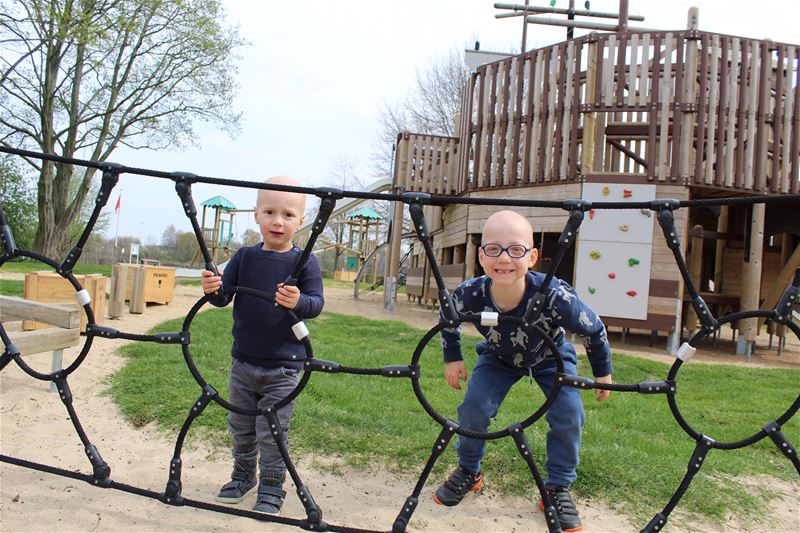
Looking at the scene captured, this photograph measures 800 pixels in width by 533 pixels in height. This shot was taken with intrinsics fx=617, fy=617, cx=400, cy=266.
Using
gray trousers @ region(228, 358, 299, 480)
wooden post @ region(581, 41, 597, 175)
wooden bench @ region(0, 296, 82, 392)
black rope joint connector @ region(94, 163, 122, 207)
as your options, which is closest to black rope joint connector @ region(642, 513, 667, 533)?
gray trousers @ region(228, 358, 299, 480)

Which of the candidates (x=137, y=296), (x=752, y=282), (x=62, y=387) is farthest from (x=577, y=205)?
(x=752, y=282)

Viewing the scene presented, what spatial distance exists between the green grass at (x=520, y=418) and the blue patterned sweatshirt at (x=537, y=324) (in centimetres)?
73

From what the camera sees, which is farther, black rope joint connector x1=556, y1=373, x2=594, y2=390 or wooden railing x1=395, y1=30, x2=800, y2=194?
wooden railing x1=395, y1=30, x2=800, y2=194

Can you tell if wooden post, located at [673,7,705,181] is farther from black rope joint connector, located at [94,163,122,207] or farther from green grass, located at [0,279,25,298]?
green grass, located at [0,279,25,298]

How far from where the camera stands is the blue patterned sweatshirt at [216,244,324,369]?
8.57ft

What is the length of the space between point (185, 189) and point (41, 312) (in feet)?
7.92

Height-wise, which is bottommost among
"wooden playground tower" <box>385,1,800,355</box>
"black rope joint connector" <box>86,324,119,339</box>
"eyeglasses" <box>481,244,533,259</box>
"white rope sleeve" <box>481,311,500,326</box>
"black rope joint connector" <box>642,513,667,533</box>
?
"black rope joint connector" <box>642,513,667,533</box>

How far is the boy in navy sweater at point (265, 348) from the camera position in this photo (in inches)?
103

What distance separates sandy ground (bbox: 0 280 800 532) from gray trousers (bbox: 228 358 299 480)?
7.8 inches

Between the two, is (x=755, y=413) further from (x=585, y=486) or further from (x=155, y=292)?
(x=155, y=292)

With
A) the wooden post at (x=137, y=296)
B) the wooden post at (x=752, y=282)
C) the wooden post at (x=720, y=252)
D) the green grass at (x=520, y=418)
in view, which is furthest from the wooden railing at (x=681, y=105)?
the wooden post at (x=137, y=296)

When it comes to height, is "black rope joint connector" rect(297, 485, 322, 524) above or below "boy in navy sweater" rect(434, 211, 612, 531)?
below

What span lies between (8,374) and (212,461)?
2.31 meters

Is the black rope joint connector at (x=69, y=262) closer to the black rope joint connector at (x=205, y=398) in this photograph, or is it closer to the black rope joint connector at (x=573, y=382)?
the black rope joint connector at (x=205, y=398)
